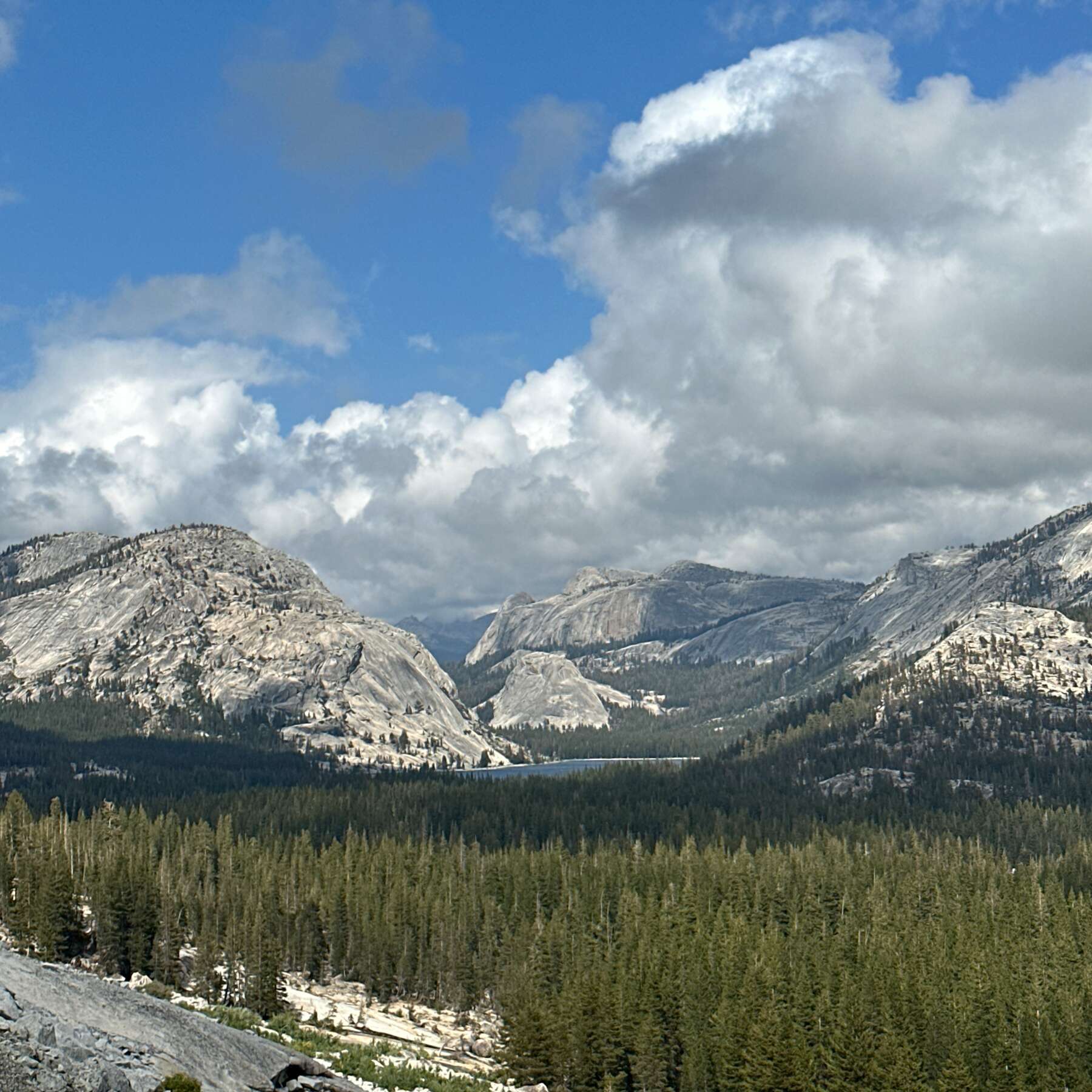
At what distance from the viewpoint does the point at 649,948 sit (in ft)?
456

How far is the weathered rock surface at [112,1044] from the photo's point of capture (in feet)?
164

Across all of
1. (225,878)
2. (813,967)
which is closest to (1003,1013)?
(813,967)

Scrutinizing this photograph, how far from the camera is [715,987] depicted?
404ft

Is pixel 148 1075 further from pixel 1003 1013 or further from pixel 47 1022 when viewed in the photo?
pixel 1003 1013

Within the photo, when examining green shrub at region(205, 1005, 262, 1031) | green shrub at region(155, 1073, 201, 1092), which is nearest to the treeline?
green shrub at region(205, 1005, 262, 1031)

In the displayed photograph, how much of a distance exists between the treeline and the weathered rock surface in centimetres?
5661

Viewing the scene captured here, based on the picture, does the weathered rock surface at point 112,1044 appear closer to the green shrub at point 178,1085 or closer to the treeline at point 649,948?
the green shrub at point 178,1085

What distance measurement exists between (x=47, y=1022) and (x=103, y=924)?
9493cm

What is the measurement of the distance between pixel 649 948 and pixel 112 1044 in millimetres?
95422

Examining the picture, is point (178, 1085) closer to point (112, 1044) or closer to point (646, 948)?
point (112, 1044)

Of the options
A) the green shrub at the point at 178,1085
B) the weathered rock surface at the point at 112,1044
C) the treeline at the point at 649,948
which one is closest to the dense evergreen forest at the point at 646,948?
the treeline at the point at 649,948

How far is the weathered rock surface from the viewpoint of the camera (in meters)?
49.9

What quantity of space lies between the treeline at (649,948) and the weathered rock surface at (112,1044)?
56.6 meters

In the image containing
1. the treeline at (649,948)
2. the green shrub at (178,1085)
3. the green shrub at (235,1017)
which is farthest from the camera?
the treeline at (649,948)
